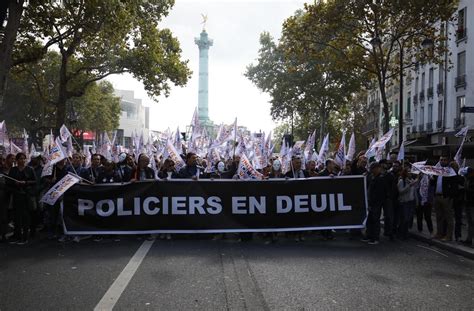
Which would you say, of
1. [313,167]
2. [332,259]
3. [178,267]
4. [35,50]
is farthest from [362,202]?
[35,50]

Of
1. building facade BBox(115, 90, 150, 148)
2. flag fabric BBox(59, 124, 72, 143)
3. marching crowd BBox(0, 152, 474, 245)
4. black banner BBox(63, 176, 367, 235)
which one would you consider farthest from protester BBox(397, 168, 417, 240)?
building facade BBox(115, 90, 150, 148)

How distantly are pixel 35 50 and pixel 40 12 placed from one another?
2.61 m

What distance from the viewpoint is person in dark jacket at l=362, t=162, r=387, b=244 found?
385 inches

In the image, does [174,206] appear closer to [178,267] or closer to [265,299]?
[178,267]

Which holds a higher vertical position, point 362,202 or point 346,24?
point 346,24

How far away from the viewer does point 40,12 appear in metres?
16.5

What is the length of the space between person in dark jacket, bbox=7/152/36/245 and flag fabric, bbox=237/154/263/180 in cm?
398

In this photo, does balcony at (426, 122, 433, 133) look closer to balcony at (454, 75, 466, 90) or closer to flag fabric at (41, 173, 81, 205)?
balcony at (454, 75, 466, 90)

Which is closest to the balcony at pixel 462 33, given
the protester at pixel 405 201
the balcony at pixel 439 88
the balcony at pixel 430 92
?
the balcony at pixel 439 88

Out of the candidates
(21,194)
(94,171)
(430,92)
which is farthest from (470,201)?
(430,92)

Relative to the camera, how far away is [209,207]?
983 cm

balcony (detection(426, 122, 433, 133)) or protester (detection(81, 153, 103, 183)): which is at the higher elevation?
balcony (detection(426, 122, 433, 133))

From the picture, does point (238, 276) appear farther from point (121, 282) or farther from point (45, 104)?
point (45, 104)

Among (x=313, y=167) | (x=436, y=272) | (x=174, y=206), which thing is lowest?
(x=436, y=272)
